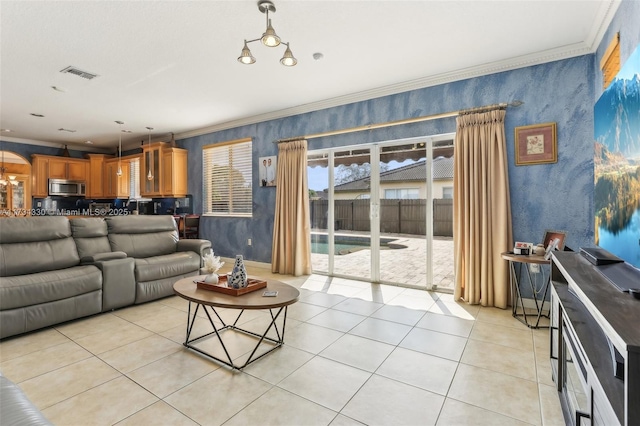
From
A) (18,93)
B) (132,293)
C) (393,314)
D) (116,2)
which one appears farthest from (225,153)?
(393,314)

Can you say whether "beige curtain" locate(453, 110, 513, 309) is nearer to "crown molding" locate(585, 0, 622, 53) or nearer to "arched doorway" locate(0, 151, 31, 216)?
"crown molding" locate(585, 0, 622, 53)

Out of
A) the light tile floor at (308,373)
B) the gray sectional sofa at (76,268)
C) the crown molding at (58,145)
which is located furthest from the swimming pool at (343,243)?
the crown molding at (58,145)

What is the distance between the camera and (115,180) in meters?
7.83

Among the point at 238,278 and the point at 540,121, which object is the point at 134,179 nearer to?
the point at 238,278

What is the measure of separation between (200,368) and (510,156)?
3.58m

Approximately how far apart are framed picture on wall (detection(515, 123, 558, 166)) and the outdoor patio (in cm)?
123

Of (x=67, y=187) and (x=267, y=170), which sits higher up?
(x=267, y=170)

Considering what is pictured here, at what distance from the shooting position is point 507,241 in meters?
3.35

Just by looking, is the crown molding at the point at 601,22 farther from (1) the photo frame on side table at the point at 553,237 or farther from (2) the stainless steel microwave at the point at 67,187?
(2) the stainless steel microwave at the point at 67,187

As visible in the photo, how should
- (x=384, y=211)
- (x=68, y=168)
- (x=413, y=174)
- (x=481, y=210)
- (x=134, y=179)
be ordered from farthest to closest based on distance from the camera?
(x=134, y=179), (x=68, y=168), (x=384, y=211), (x=413, y=174), (x=481, y=210)

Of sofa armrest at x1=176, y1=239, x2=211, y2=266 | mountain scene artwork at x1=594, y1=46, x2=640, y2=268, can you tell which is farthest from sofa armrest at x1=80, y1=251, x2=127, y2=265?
mountain scene artwork at x1=594, y1=46, x2=640, y2=268

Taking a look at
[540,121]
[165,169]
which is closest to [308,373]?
[540,121]

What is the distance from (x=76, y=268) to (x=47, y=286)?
1.17 ft

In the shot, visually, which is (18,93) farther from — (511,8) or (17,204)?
(17,204)
